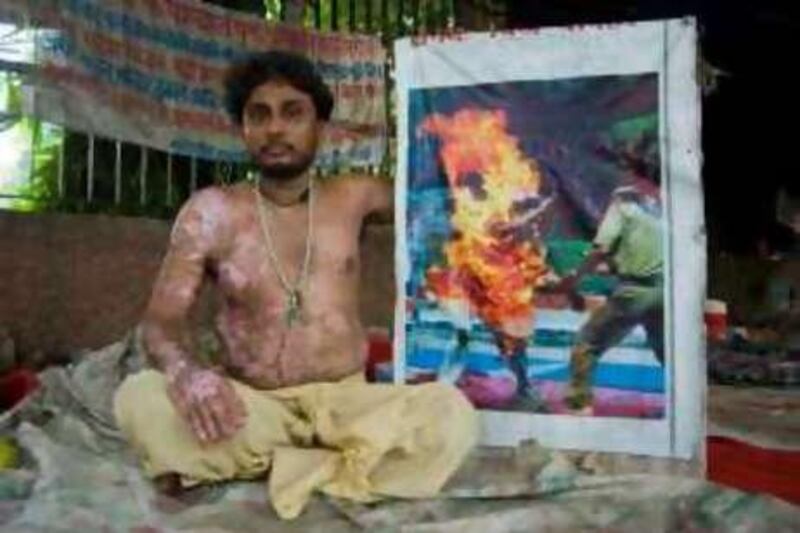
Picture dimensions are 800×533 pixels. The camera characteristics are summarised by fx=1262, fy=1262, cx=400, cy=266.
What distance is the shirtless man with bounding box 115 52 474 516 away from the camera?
10.2ft

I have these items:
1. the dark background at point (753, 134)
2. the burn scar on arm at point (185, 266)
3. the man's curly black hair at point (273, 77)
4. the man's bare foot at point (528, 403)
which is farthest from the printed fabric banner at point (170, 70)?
the dark background at point (753, 134)

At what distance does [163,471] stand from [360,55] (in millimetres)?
3765

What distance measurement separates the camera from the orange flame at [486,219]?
3207mm

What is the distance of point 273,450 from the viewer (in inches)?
118

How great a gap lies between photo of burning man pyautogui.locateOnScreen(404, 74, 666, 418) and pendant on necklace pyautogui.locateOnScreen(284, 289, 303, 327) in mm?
317

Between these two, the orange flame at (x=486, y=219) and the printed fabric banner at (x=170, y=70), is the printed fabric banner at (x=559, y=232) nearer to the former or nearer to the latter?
the orange flame at (x=486, y=219)

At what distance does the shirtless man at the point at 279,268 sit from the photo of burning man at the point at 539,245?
192mm

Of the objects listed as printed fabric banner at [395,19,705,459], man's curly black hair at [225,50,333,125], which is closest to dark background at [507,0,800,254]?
printed fabric banner at [395,19,705,459]

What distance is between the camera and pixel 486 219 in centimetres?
324

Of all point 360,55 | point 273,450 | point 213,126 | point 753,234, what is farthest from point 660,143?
point 753,234

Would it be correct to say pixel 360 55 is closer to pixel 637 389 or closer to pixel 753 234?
pixel 637 389

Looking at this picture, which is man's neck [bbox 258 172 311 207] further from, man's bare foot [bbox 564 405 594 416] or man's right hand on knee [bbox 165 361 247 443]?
man's bare foot [bbox 564 405 594 416]

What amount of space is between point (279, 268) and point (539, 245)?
2.16ft

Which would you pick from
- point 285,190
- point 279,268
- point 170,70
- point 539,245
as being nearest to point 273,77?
point 285,190
